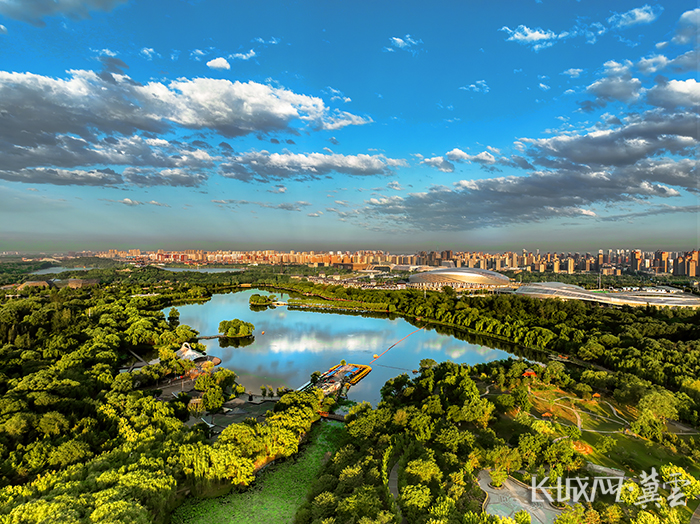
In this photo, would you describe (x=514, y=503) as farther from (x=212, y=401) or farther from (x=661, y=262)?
(x=661, y=262)

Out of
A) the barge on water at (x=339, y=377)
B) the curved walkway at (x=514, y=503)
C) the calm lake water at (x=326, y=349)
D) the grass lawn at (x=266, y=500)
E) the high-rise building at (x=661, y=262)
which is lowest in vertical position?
the calm lake water at (x=326, y=349)

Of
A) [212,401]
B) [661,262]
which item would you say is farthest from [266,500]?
[661,262]

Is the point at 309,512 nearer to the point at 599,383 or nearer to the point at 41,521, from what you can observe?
the point at 41,521

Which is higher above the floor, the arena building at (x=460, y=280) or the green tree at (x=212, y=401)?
the arena building at (x=460, y=280)

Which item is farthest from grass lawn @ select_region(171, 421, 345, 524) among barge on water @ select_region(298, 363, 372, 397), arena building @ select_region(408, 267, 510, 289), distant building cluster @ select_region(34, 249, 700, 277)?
distant building cluster @ select_region(34, 249, 700, 277)

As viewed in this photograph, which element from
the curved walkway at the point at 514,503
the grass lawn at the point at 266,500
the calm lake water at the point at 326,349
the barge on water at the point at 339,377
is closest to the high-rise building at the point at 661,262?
the calm lake water at the point at 326,349

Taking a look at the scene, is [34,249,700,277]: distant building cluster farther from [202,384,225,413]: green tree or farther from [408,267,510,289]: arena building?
[202,384,225,413]: green tree

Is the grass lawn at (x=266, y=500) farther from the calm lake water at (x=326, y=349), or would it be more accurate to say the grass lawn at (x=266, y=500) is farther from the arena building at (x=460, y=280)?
the arena building at (x=460, y=280)

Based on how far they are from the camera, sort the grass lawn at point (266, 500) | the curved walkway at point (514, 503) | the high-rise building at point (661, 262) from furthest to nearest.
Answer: the high-rise building at point (661, 262) → the grass lawn at point (266, 500) → the curved walkway at point (514, 503)
